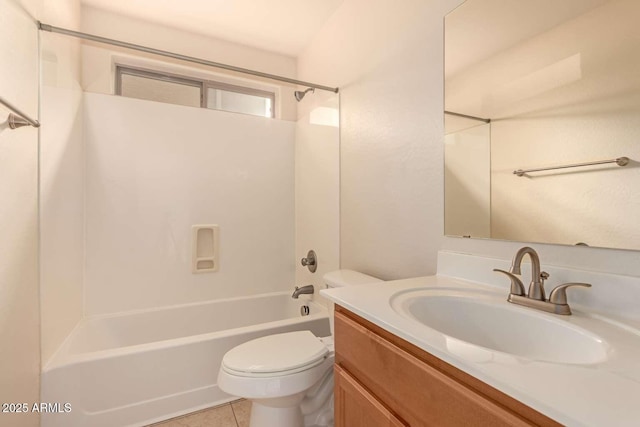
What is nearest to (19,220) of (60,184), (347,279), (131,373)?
(60,184)

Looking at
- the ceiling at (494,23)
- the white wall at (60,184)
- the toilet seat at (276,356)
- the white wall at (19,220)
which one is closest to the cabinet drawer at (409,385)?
the toilet seat at (276,356)

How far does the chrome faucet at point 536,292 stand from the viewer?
74 centimetres

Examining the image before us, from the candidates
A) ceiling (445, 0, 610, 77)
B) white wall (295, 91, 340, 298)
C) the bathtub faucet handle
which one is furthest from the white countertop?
the bathtub faucet handle

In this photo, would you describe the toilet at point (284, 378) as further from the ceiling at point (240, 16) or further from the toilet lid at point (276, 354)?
the ceiling at point (240, 16)

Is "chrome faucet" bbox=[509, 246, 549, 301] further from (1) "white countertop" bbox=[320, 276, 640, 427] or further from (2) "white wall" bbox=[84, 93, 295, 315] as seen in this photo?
(2) "white wall" bbox=[84, 93, 295, 315]

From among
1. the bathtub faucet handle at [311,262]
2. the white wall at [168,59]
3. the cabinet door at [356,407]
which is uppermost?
the white wall at [168,59]

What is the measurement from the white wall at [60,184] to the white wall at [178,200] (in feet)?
0.41

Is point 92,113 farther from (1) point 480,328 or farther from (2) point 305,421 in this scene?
(1) point 480,328

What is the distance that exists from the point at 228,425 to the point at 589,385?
1.63m

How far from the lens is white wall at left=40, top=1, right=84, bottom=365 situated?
1401 mm

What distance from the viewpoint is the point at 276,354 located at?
1.25 m

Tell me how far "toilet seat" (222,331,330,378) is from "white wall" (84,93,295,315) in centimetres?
116

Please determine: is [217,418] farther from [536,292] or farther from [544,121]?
[544,121]

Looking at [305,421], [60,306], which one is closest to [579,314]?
[305,421]
